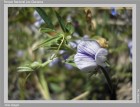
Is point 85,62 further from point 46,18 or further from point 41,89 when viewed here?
point 41,89

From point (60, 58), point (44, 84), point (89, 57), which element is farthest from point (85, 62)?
point (44, 84)

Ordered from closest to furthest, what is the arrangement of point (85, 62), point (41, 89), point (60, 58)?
point (85, 62), point (60, 58), point (41, 89)

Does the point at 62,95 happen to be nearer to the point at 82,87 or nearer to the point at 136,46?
the point at 82,87

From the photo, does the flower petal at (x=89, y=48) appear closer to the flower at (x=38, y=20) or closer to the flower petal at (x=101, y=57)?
the flower petal at (x=101, y=57)

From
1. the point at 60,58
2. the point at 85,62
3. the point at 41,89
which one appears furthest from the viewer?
the point at 41,89

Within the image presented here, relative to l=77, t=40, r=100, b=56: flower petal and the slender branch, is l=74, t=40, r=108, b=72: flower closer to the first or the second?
l=77, t=40, r=100, b=56: flower petal

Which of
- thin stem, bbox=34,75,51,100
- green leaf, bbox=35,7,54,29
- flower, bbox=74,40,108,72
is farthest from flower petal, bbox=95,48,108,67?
thin stem, bbox=34,75,51,100

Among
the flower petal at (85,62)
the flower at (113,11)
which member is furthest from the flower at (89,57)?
the flower at (113,11)
